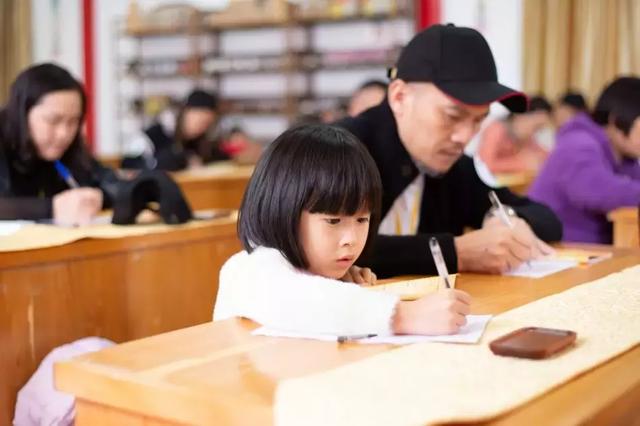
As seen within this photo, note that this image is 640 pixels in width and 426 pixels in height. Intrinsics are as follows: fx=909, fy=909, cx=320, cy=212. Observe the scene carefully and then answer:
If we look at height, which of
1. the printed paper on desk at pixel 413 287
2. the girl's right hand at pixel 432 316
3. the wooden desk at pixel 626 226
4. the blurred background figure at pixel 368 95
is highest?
the blurred background figure at pixel 368 95

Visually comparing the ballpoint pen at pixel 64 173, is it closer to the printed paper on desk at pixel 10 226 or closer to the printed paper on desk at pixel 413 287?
the printed paper on desk at pixel 10 226

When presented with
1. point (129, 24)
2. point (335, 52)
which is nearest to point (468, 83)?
point (335, 52)

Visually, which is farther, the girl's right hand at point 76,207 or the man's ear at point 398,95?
the girl's right hand at point 76,207

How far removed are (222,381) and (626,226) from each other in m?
2.36

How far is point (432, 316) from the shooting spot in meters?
1.21

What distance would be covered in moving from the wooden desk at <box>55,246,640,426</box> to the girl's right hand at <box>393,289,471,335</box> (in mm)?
83

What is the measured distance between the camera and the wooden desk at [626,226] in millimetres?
3021

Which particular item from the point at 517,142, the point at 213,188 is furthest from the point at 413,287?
the point at 517,142

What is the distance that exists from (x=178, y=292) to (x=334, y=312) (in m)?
1.28

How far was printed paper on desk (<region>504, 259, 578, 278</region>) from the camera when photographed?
Result: 72.7 inches

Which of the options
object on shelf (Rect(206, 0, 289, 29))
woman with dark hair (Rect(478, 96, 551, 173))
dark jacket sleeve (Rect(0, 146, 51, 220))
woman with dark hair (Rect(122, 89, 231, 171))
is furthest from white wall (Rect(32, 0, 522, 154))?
dark jacket sleeve (Rect(0, 146, 51, 220))

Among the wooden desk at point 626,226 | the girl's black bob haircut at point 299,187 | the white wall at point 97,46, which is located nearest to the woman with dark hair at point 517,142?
the wooden desk at point 626,226

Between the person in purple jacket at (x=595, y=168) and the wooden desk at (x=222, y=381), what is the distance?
2151 millimetres

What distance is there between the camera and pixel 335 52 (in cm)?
830
